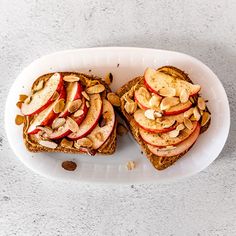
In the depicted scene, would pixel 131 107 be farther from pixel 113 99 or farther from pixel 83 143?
pixel 83 143

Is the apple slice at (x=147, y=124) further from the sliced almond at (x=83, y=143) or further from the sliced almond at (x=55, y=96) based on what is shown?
the sliced almond at (x=55, y=96)

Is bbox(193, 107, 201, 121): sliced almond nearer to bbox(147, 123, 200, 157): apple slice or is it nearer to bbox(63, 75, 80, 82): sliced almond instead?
bbox(147, 123, 200, 157): apple slice

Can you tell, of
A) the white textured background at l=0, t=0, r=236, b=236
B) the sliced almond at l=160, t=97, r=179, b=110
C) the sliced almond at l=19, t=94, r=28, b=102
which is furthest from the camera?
the white textured background at l=0, t=0, r=236, b=236

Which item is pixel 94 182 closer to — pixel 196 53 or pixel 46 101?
pixel 46 101

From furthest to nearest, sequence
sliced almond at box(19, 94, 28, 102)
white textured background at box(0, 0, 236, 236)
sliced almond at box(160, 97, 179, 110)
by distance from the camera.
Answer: white textured background at box(0, 0, 236, 236) < sliced almond at box(19, 94, 28, 102) < sliced almond at box(160, 97, 179, 110)

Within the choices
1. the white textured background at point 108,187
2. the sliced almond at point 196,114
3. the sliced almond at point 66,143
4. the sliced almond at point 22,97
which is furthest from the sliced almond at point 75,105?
the sliced almond at point 196,114

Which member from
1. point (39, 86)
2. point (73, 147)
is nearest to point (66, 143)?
point (73, 147)

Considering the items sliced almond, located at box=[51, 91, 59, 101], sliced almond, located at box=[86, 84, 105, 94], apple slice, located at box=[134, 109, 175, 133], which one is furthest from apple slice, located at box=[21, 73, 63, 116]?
apple slice, located at box=[134, 109, 175, 133]
